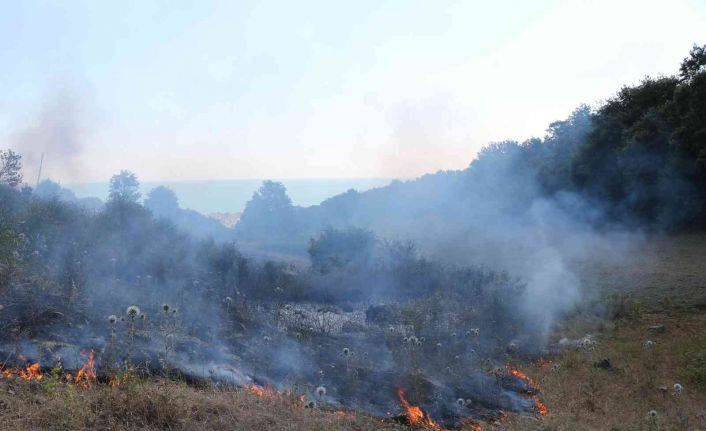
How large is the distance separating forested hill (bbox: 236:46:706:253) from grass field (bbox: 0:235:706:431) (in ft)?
13.6

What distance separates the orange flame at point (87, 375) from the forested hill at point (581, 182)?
55.5 ft

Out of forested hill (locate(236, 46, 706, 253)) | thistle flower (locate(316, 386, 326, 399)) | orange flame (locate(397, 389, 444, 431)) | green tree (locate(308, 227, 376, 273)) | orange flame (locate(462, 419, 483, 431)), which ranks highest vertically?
forested hill (locate(236, 46, 706, 253))

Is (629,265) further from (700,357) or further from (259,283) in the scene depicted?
(259,283)

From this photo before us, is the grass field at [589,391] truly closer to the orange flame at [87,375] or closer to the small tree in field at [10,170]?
the orange flame at [87,375]

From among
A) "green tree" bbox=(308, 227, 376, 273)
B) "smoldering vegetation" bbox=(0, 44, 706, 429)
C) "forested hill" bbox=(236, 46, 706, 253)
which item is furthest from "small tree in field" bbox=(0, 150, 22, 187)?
"forested hill" bbox=(236, 46, 706, 253)

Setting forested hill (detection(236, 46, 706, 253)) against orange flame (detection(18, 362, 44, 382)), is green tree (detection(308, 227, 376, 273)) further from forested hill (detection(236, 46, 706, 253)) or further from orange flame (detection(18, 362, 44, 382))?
orange flame (detection(18, 362, 44, 382))

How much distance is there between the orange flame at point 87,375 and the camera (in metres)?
4.67

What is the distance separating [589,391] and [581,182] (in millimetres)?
15870

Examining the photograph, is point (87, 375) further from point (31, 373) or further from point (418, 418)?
point (418, 418)

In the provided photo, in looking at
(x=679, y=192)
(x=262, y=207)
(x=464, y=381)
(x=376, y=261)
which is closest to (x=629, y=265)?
(x=679, y=192)

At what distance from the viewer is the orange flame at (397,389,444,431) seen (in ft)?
16.7

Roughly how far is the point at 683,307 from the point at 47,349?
1097cm

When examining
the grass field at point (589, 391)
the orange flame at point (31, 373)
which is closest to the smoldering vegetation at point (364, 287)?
the orange flame at point (31, 373)

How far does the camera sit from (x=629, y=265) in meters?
14.3
